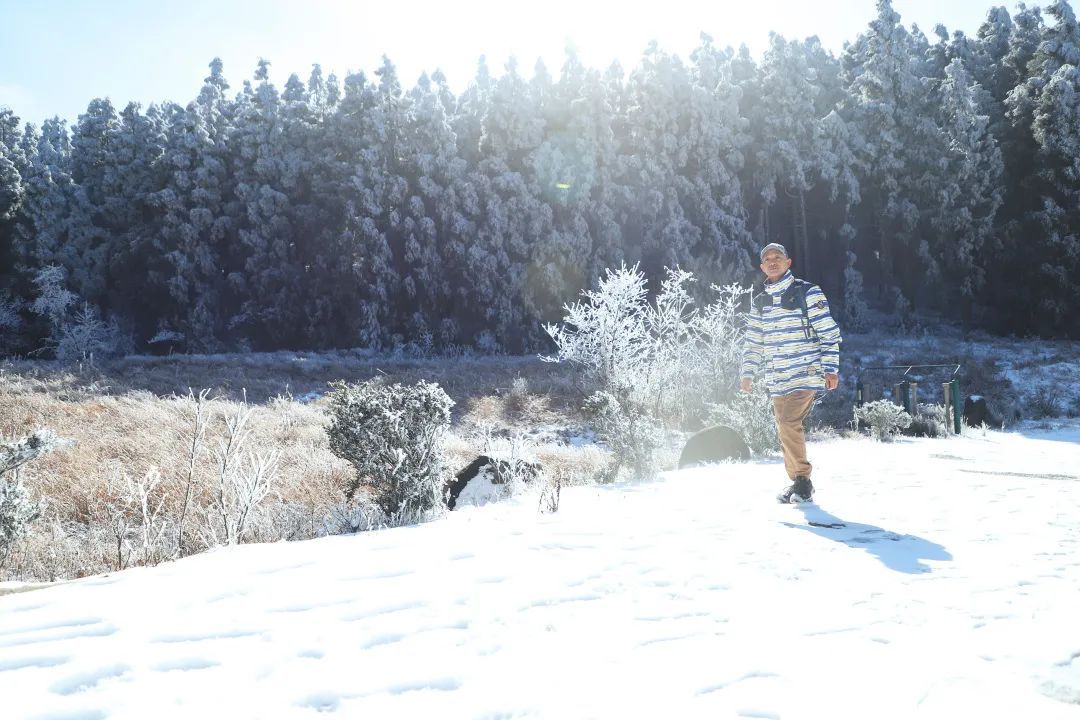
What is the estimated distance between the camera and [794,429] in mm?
5223

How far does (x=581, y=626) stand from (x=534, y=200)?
32.4 metres

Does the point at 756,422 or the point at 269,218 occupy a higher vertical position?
the point at 269,218

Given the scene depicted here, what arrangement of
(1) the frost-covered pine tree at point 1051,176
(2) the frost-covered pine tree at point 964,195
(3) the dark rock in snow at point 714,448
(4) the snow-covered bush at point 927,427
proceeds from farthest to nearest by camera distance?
(2) the frost-covered pine tree at point 964,195 < (1) the frost-covered pine tree at point 1051,176 < (4) the snow-covered bush at point 927,427 < (3) the dark rock in snow at point 714,448

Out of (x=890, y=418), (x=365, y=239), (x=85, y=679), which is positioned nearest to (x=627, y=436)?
(x=890, y=418)

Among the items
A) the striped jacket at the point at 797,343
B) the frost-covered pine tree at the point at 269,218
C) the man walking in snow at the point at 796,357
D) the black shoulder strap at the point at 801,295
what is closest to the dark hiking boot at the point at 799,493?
the man walking in snow at the point at 796,357

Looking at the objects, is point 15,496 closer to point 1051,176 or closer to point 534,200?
point 534,200

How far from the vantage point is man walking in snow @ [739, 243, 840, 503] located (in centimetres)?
519

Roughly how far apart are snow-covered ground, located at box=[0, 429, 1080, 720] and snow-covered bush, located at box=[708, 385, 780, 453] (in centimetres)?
560

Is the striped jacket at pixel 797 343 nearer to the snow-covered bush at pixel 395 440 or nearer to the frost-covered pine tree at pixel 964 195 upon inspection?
the snow-covered bush at pixel 395 440

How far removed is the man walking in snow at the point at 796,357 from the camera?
17.0 ft

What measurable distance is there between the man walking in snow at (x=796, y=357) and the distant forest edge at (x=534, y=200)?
2705cm

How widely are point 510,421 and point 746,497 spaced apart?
14685 mm

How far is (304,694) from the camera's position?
197 cm

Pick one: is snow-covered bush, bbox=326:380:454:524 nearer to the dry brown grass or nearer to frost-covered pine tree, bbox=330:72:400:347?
the dry brown grass
